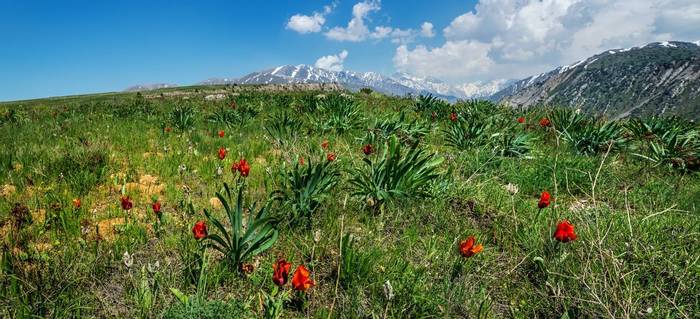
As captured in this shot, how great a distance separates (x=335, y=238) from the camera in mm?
3127

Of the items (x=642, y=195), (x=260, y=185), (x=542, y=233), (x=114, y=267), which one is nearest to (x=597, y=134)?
(x=642, y=195)

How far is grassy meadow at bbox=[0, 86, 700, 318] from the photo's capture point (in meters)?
2.37

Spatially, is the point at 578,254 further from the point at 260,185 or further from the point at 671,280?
the point at 260,185

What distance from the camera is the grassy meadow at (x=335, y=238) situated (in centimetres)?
237

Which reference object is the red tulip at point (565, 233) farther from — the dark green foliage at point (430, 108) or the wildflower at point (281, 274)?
the dark green foliage at point (430, 108)

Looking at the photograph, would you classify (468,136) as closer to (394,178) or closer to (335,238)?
(394,178)

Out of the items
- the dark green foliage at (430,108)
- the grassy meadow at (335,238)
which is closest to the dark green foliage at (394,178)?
the grassy meadow at (335,238)

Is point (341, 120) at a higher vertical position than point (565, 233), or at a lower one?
higher

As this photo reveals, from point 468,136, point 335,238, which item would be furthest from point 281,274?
point 468,136

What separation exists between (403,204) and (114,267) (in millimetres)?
2526

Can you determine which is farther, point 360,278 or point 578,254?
point 578,254

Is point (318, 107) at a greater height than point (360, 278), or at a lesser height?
greater

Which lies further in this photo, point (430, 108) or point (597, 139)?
point (430, 108)

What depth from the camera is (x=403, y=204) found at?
156 inches
